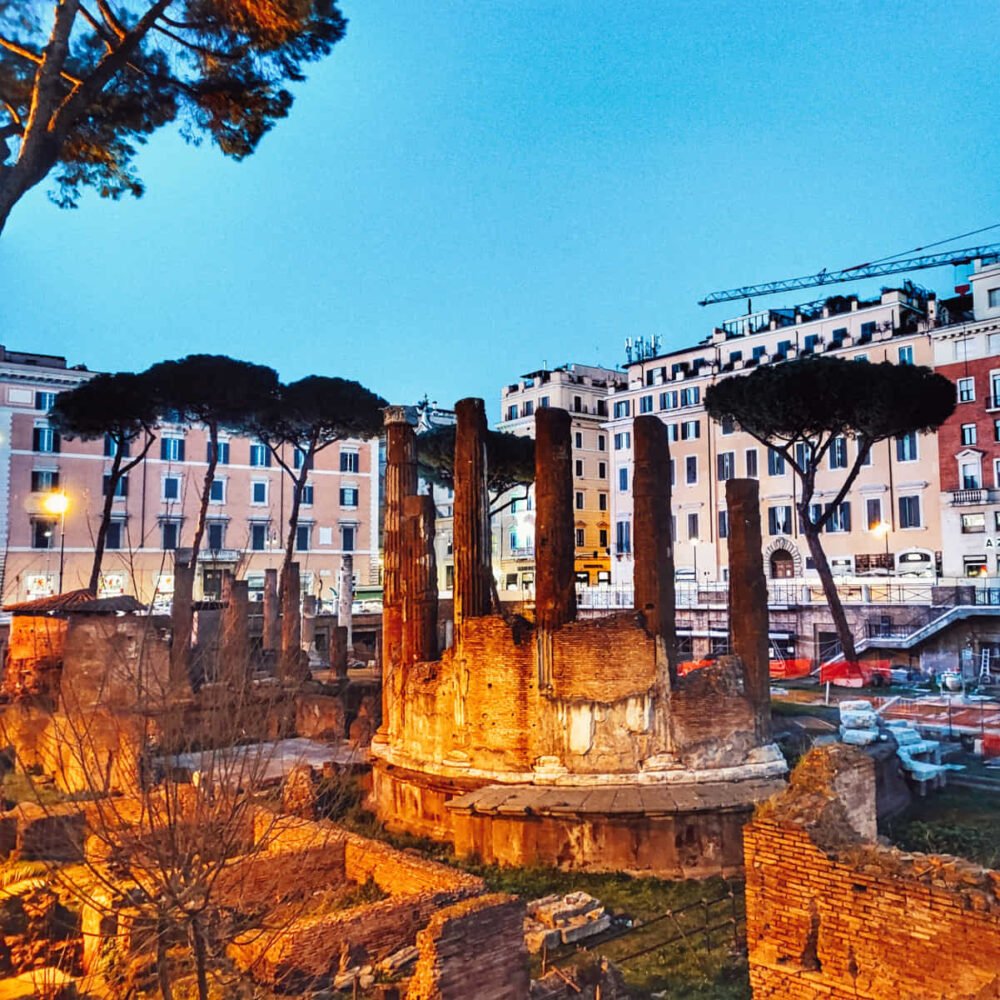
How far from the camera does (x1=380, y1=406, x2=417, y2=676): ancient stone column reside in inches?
590

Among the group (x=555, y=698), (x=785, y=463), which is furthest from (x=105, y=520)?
(x=785, y=463)

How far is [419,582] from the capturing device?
14594 mm

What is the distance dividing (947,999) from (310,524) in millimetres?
40573

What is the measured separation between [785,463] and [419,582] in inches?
1089

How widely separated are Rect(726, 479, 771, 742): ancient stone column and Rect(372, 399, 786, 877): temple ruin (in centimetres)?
2

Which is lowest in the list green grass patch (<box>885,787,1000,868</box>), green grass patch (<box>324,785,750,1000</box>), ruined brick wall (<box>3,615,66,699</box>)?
green grass patch (<box>324,785,750,1000</box>)

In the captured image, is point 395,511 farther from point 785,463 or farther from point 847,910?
point 785,463

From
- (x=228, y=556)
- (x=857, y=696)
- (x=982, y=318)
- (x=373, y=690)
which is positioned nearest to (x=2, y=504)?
(x=228, y=556)

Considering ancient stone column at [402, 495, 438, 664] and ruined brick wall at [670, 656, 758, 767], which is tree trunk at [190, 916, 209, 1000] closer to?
ruined brick wall at [670, 656, 758, 767]

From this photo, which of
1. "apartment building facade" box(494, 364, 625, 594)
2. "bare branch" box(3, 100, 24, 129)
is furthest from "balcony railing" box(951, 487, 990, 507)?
"bare branch" box(3, 100, 24, 129)

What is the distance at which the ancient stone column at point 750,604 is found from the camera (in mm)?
12602

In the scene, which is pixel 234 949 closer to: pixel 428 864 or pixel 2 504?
pixel 428 864

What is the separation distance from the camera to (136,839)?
540cm

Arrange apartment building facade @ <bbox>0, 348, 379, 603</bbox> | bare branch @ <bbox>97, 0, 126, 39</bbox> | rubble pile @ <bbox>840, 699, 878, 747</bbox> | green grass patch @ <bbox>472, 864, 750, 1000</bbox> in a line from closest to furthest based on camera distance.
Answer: green grass patch @ <bbox>472, 864, 750, 1000</bbox>
bare branch @ <bbox>97, 0, 126, 39</bbox>
rubble pile @ <bbox>840, 699, 878, 747</bbox>
apartment building facade @ <bbox>0, 348, 379, 603</bbox>
